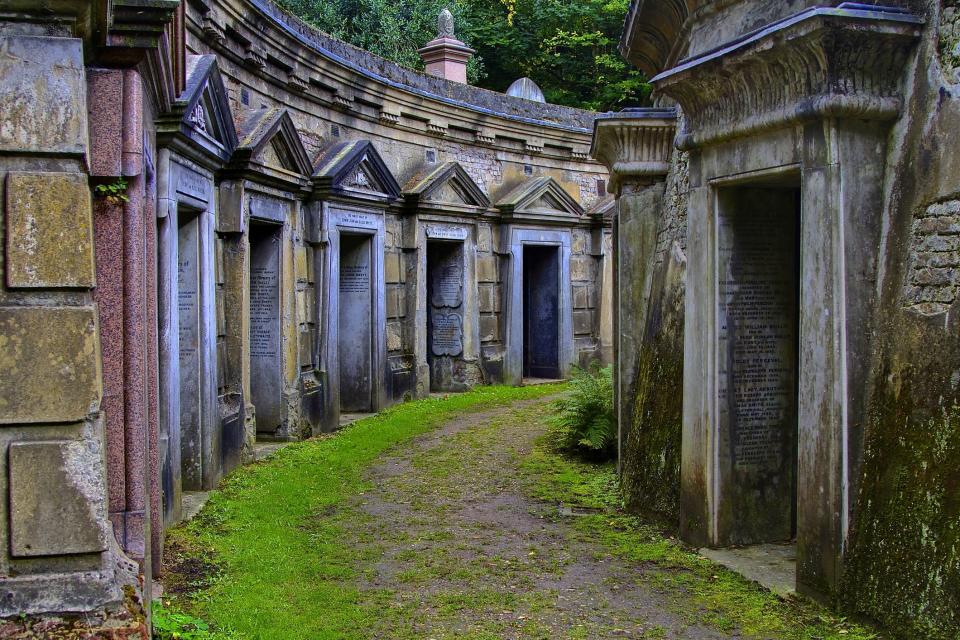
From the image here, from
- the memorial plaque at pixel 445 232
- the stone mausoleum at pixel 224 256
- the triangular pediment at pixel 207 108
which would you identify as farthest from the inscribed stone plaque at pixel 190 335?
the memorial plaque at pixel 445 232

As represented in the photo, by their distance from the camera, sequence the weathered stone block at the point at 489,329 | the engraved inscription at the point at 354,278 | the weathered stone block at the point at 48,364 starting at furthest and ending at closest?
the weathered stone block at the point at 489,329 → the engraved inscription at the point at 354,278 → the weathered stone block at the point at 48,364

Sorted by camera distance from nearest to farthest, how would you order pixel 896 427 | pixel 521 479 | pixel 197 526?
pixel 896 427 → pixel 197 526 → pixel 521 479

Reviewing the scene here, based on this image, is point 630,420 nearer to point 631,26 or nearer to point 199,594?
point 631,26

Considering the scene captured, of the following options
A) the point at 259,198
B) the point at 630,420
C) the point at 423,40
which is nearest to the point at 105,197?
the point at 630,420

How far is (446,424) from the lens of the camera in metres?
12.6

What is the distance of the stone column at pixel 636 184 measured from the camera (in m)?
8.40

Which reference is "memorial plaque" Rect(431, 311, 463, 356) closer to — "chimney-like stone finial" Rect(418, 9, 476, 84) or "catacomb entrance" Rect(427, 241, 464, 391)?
"catacomb entrance" Rect(427, 241, 464, 391)

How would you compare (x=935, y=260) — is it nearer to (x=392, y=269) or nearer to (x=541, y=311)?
(x=392, y=269)

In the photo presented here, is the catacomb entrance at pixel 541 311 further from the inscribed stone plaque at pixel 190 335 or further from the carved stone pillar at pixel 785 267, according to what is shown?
the carved stone pillar at pixel 785 267

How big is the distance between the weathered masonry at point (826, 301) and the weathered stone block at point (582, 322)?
35.3ft

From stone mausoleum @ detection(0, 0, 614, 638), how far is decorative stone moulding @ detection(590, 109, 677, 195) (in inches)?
136

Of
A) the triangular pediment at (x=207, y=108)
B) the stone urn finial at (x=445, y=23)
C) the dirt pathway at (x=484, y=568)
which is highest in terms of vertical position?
the stone urn finial at (x=445, y=23)

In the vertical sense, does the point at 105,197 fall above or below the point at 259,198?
below

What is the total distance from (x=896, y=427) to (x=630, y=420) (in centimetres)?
365
